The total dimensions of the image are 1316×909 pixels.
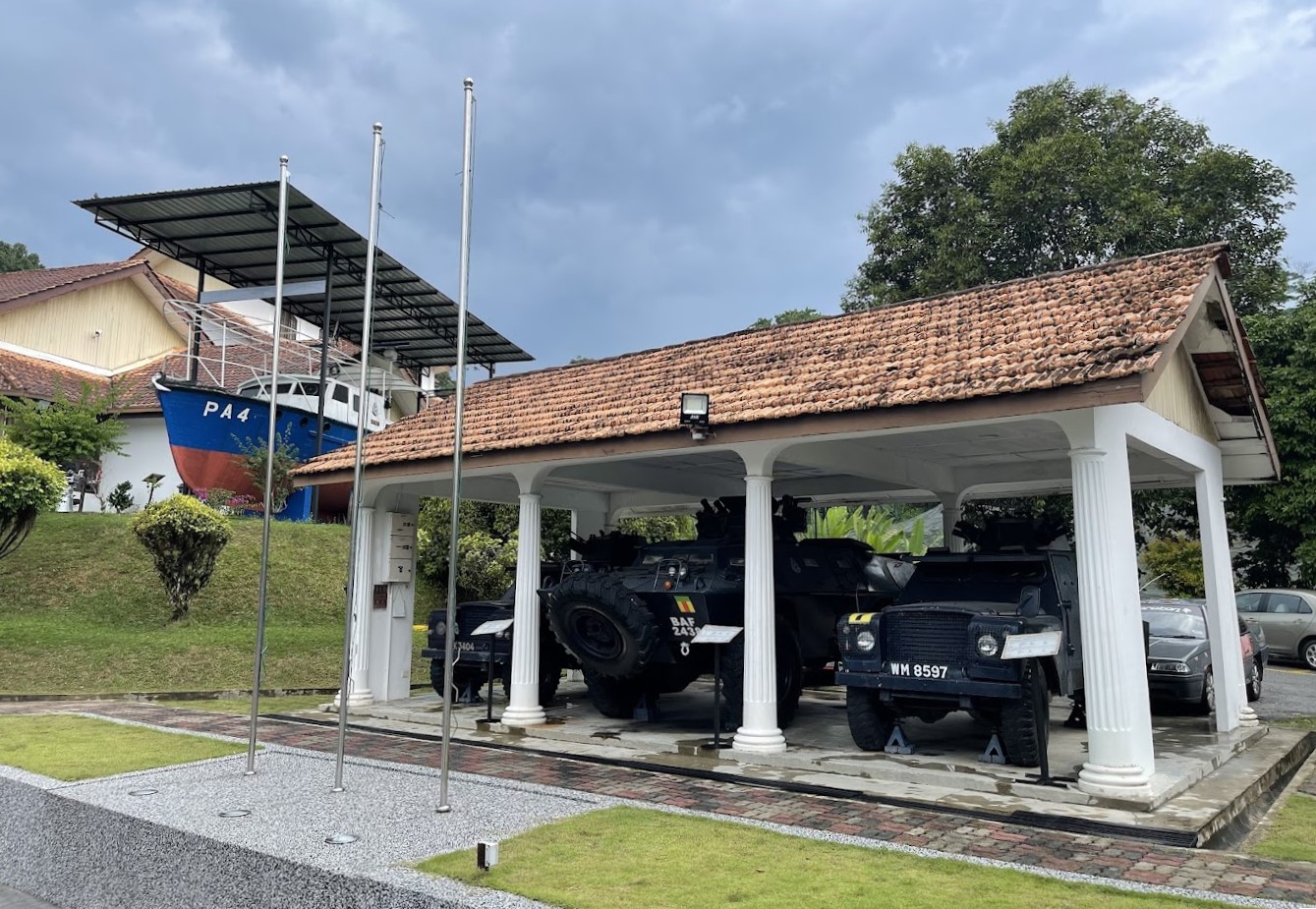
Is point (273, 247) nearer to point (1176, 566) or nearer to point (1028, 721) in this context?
point (1028, 721)

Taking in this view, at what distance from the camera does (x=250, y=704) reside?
1353cm

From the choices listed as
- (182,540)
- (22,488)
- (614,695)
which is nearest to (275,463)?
(182,540)

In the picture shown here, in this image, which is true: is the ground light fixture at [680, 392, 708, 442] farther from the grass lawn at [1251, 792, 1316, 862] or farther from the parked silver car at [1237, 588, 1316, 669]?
the parked silver car at [1237, 588, 1316, 669]

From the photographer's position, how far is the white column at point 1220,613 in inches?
404

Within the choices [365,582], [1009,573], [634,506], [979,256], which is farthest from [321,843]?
[979,256]

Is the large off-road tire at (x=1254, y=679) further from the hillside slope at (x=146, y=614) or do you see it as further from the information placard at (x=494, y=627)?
the hillside slope at (x=146, y=614)

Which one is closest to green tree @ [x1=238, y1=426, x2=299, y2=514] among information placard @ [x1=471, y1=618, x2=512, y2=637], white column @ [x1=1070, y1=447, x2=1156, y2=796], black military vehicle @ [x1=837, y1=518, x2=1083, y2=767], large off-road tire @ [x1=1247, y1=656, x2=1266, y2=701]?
information placard @ [x1=471, y1=618, x2=512, y2=637]

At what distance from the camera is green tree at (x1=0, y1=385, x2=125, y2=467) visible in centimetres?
2039

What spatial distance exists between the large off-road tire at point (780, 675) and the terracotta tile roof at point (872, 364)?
262cm

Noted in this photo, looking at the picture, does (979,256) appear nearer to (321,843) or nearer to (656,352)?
(656,352)

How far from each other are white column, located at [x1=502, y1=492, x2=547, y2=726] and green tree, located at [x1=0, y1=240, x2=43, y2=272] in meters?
50.3

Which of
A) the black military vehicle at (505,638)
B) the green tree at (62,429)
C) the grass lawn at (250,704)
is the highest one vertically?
the green tree at (62,429)

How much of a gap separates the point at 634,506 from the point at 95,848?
1016cm

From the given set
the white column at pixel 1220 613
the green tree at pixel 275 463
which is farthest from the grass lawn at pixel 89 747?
the green tree at pixel 275 463
